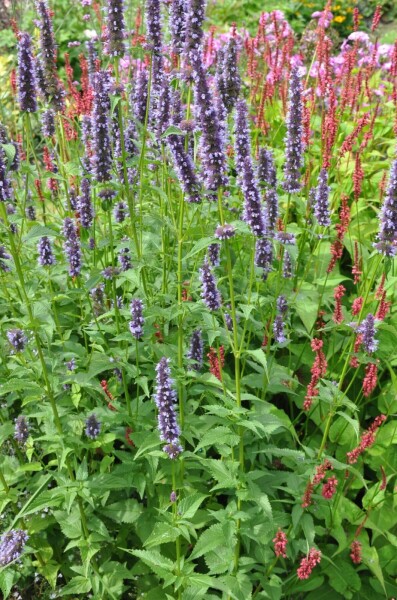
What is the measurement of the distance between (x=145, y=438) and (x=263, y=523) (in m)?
0.77

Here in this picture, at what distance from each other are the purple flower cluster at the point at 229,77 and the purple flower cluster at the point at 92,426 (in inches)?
79.9

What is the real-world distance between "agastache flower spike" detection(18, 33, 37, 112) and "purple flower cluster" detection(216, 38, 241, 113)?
1.08m

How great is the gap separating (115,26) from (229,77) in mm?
755

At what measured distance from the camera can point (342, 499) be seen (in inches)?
144

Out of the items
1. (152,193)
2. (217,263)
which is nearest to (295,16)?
(152,193)

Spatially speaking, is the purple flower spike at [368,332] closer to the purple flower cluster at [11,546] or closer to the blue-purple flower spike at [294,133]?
the blue-purple flower spike at [294,133]

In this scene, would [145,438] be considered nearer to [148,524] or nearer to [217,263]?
[148,524]

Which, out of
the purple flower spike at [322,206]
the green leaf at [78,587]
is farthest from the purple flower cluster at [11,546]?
the purple flower spike at [322,206]

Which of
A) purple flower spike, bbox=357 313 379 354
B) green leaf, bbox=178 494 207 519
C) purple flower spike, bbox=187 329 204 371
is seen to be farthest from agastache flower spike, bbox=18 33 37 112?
green leaf, bbox=178 494 207 519

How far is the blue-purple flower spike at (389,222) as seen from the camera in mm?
2824

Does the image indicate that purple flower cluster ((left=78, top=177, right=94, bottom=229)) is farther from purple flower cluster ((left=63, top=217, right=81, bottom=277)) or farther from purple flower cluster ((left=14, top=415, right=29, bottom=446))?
purple flower cluster ((left=14, top=415, right=29, bottom=446))

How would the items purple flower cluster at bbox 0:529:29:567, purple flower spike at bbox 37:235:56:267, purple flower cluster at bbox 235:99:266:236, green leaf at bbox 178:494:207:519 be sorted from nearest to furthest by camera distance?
purple flower cluster at bbox 235:99:266:236, green leaf at bbox 178:494:207:519, purple flower cluster at bbox 0:529:29:567, purple flower spike at bbox 37:235:56:267

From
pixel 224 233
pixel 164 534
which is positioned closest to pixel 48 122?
pixel 224 233

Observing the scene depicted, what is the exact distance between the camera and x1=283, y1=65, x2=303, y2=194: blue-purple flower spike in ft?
11.0
